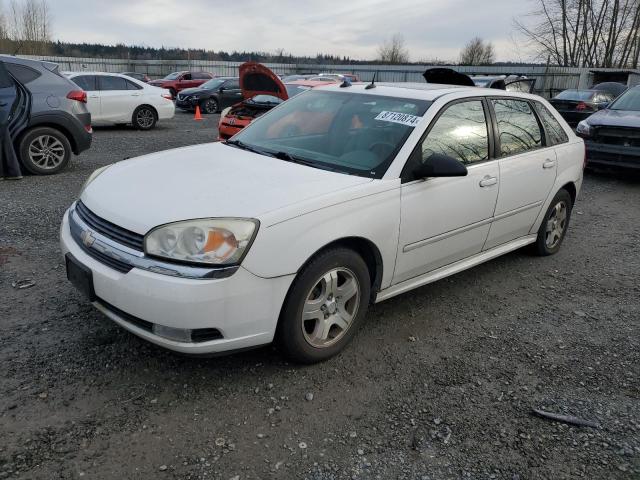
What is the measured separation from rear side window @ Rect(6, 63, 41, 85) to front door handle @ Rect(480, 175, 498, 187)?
6654 mm

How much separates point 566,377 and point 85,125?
25.0 ft

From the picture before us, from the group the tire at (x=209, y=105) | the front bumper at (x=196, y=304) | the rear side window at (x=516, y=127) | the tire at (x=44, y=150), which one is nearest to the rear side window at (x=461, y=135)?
the rear side window at (x=516, y=127)

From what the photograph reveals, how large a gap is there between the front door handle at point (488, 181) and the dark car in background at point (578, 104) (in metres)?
11.8

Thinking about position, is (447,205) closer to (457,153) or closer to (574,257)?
(457,153)

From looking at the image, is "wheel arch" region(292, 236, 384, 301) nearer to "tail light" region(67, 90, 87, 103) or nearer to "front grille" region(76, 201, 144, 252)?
"front grille" region(76, 201, 144, 252)

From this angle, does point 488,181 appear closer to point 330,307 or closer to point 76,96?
point 330,307

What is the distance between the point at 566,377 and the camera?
3229mm

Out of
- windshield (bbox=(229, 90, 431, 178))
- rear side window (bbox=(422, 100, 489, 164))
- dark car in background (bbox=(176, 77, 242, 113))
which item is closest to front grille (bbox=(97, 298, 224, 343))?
windshield (bbox=(229, 90, 431, 178))

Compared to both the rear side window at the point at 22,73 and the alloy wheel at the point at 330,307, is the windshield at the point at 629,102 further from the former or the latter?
the rear side window at the point at 22,73

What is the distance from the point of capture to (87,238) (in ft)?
9.69

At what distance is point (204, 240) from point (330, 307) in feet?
2.95

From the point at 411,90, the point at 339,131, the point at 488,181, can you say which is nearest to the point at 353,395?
the point at 339,131

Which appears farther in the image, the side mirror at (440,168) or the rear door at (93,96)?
the rear door at (93,96)

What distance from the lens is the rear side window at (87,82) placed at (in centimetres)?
1278
